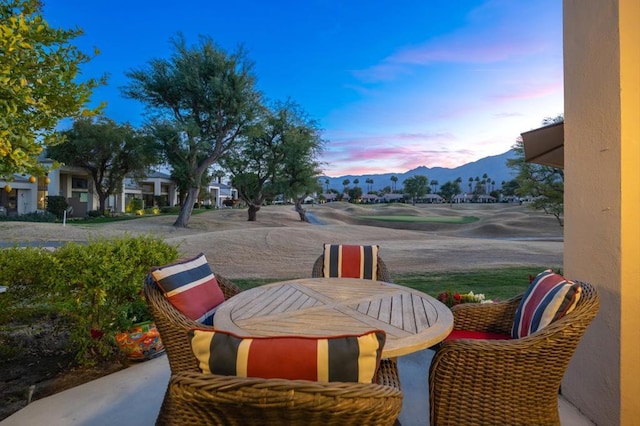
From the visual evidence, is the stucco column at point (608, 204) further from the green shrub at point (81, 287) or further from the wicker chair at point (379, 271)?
the green shrub at point (81, 287)

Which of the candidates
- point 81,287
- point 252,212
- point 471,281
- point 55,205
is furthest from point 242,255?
point 55,205

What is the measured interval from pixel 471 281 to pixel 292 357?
6946 mm

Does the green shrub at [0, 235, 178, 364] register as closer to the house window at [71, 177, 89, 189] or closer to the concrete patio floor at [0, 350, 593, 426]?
the concrete patio floor at [0, 350, 593, 426]

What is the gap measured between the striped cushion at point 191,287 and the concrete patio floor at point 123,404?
0.82m

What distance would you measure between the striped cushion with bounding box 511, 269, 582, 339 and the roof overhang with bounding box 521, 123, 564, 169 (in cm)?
170

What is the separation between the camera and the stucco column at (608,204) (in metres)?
2.14

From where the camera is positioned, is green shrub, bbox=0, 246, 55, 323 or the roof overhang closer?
green shrub, bbox=0, 246, 55, 323

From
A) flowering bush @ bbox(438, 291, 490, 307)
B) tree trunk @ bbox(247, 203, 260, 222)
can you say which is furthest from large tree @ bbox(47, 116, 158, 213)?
flowering bush @ bbox(438, 291, 490, 307)

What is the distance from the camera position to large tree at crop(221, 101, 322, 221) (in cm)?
2233

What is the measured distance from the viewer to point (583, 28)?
2635 mm

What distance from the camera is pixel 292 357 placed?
0.98m

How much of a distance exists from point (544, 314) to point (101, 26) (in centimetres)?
1512

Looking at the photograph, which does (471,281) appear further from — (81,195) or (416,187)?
(416,187)

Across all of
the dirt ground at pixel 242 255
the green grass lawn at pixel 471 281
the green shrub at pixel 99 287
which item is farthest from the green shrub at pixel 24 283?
the green grass lawn at pixel 471 281
